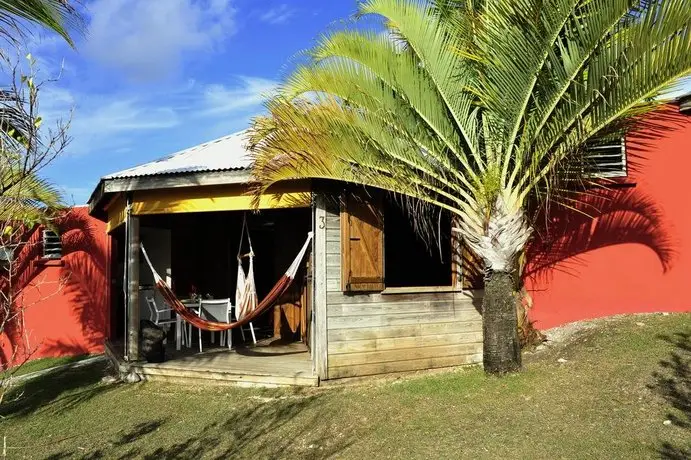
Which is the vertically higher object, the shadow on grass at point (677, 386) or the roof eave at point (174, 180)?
the roof eave at point (174, 180)

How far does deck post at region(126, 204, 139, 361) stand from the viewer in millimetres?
7020

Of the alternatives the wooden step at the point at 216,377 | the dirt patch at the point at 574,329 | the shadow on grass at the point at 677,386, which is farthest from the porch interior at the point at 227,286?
the shadow on grass at the point at 677,386

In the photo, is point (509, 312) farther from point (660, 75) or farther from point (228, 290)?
point (228, 290)

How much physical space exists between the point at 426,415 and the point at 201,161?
421 centimetres

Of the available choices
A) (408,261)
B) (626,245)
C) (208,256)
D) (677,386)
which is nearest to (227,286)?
(208,256)

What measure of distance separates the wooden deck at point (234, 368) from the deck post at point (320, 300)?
17cm

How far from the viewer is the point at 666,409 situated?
4.25 metres

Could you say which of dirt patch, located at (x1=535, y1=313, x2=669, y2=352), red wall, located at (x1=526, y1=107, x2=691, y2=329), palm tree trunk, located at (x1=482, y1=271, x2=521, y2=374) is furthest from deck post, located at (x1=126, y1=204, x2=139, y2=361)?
red wall, located at (x1=526, y1=107, x2=691, y2=329)

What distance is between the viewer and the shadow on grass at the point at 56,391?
20.6ft

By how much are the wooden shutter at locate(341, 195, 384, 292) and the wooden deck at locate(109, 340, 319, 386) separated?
1156mm

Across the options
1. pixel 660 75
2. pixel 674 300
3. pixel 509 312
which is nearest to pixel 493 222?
pixel 509 312

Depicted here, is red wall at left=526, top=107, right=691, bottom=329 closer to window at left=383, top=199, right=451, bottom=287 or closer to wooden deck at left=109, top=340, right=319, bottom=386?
window at left=383, top=199, right=451, bottom=287

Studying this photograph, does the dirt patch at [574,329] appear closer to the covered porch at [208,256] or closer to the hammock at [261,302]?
the covered porch at [208,256]

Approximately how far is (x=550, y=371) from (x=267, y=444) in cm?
284
